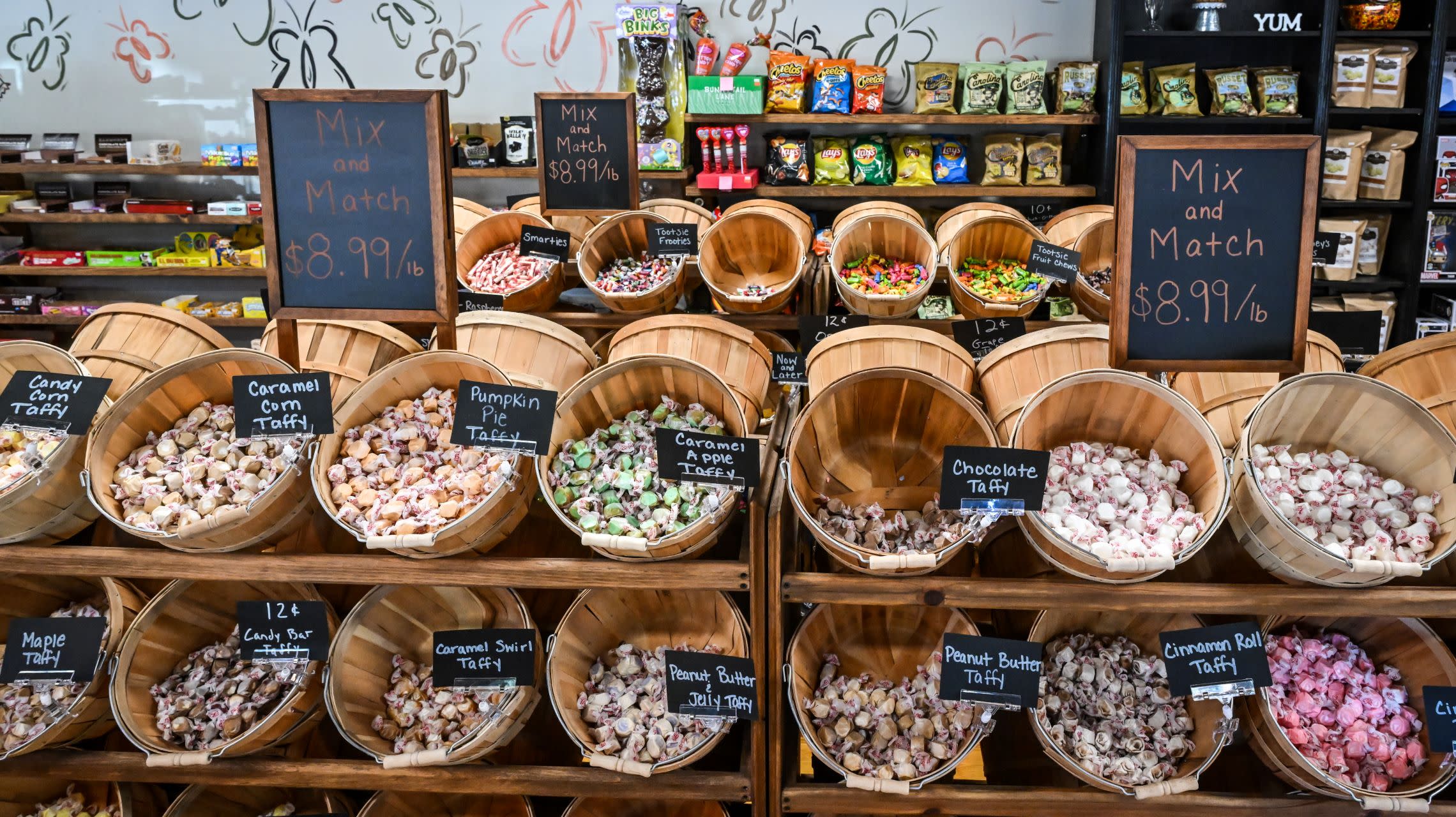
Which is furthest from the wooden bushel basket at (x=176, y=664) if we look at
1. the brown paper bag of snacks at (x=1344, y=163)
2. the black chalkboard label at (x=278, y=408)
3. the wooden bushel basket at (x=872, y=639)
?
the brown paper bag of snacks at (x=1344, y=163)

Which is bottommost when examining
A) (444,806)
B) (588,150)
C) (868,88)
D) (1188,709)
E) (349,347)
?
(444,806)

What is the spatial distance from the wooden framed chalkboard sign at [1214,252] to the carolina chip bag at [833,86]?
3.59 m

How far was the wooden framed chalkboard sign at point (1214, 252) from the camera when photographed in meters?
1.58

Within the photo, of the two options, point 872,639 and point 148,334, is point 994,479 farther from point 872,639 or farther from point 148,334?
point 148,334

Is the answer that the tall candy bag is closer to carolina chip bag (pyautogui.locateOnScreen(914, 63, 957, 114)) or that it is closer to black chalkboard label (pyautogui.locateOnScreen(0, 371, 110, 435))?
carolina chip bag (pyautogui.locateOnScreen(914, 63, 957, 114))

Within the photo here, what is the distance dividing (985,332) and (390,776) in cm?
198

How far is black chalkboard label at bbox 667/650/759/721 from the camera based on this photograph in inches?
61.4

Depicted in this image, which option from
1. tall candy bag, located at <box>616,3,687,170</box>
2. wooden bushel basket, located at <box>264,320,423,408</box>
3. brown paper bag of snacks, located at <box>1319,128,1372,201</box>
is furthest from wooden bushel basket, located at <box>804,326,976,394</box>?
brown paper bag of snacks, located at <box>1319,128,1372,201</box>

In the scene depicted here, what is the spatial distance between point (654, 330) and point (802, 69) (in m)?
3.19

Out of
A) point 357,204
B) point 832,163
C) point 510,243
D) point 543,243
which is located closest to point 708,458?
point 357,204

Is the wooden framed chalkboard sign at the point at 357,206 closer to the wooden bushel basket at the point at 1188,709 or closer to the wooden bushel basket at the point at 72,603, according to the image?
the wooden bushel basket at the point at 72,603

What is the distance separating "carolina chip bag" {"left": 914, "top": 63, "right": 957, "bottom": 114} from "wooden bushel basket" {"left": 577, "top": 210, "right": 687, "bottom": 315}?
7.15 ft

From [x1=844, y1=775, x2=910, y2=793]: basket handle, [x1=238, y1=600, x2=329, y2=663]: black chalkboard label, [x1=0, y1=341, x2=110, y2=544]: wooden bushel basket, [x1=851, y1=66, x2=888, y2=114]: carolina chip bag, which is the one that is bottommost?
[x1=844, y1=775, x2=910, y2=793]: basket handle

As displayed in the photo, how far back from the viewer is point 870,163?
200 inches
